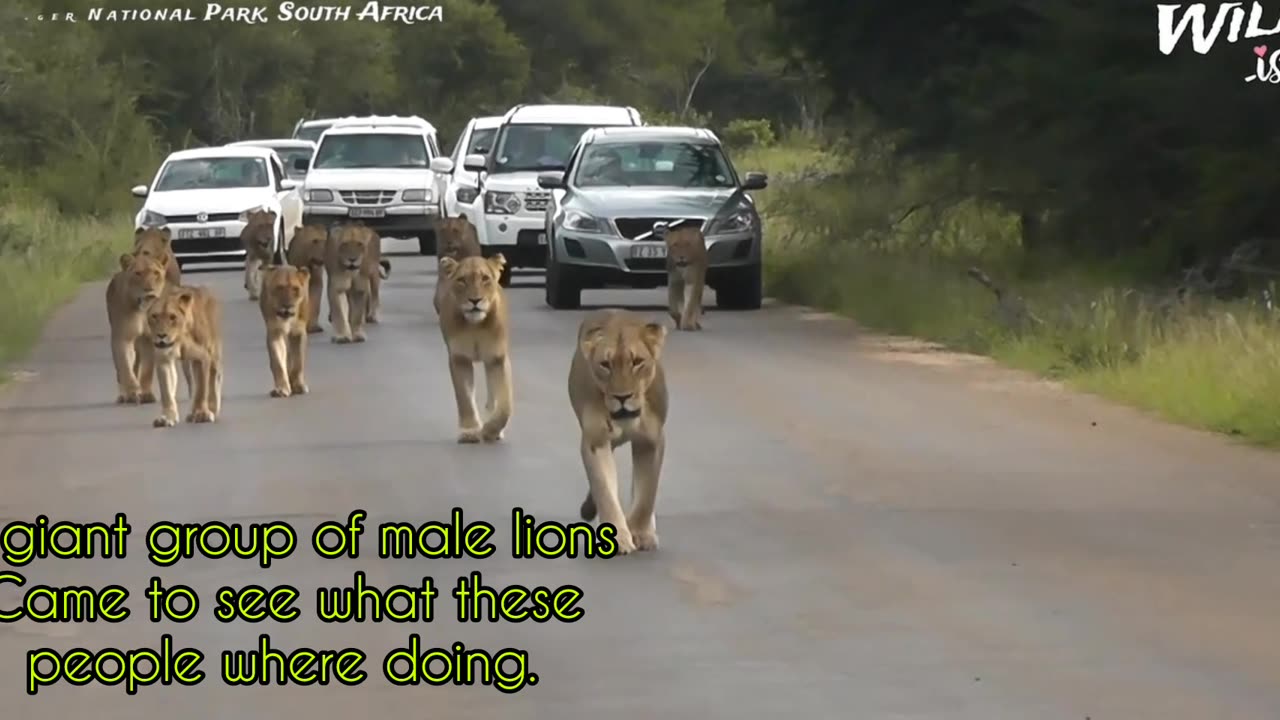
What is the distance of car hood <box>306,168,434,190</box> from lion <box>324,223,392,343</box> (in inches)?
508

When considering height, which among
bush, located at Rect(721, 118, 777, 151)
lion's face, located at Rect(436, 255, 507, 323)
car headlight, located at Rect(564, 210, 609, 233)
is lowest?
bush, located at Rect(721, 118, 777, 151)

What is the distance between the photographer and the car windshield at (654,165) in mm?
25000

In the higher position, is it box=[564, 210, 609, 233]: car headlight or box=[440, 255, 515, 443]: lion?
box=[440, 255, 515, 443]: lion

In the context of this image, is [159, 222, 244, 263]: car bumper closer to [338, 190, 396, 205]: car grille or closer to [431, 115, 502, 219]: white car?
[431, 115, 502, 219]: white car

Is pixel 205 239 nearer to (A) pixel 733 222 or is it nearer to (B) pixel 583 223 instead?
(B) pixel 583 223

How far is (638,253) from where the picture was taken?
Result: 77.9 feet

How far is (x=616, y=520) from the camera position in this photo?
10211 millimetres

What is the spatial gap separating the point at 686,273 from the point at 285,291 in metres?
5.96

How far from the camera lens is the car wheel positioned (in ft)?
79.8

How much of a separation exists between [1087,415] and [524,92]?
6503 cm

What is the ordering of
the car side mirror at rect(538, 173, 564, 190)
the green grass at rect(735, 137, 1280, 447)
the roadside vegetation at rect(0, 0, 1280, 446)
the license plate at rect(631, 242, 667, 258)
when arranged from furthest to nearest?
the car side mirror at rect(538, 173, 564, 190), the license plate at rect(631, 242, 667, 258), the roadside vegetation at rect(0, 0, 1280, 446), the green grass at rect(735, 137, 1280, 447)

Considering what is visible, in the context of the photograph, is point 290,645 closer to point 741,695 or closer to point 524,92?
point 741,695

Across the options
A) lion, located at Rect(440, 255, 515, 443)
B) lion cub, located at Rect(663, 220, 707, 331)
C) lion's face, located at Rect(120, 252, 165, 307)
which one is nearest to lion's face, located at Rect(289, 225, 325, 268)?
lion cub, located at Rect(663, 220, 707, 331)

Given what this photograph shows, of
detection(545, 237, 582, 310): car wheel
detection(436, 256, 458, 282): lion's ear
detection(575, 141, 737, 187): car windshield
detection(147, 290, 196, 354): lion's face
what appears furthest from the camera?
detection(575, 141, 737, 187): car windshield
